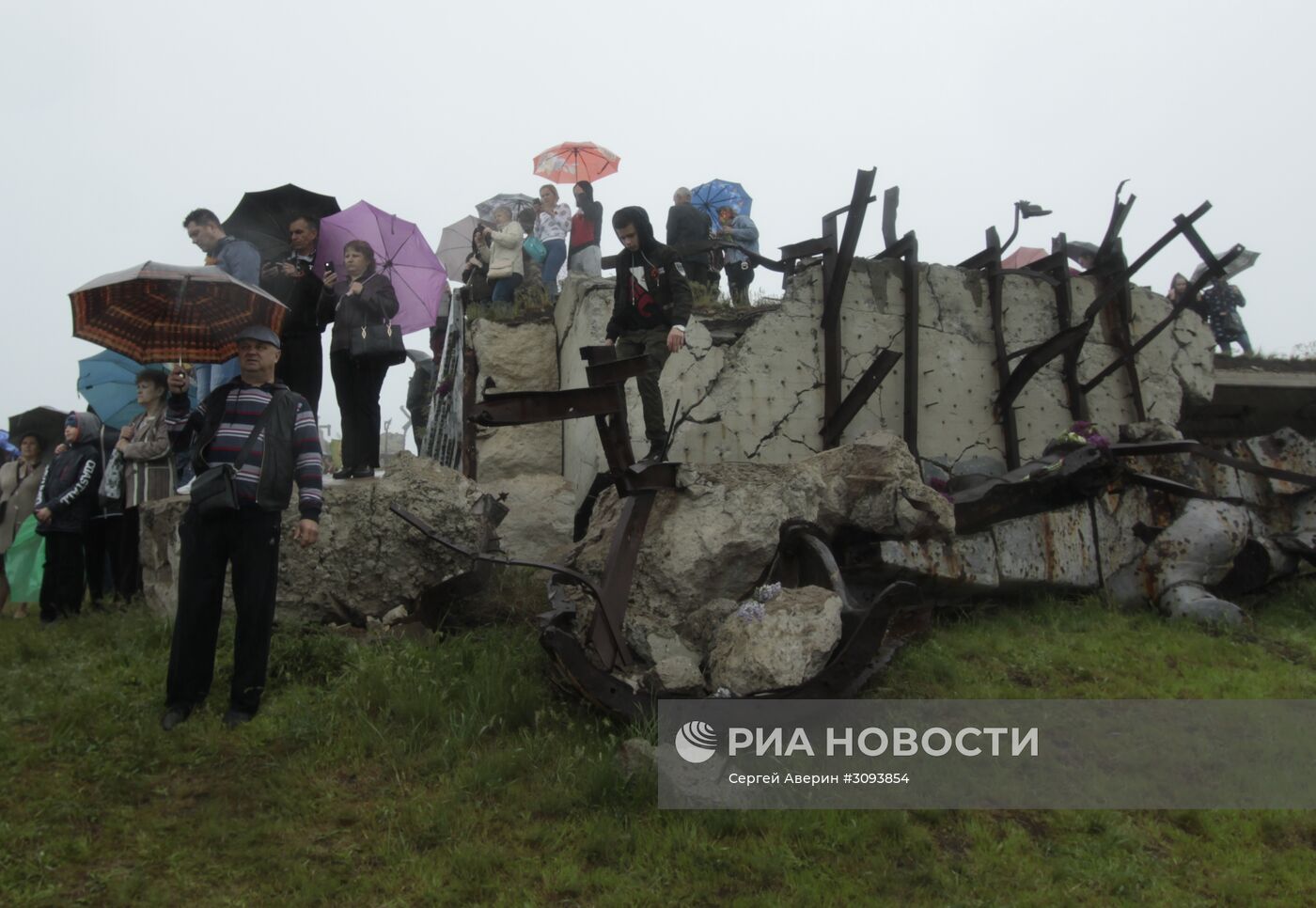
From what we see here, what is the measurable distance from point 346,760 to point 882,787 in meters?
2.32

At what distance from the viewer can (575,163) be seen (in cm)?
1110

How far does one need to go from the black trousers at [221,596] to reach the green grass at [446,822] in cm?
17

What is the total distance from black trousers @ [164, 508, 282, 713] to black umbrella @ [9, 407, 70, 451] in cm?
428

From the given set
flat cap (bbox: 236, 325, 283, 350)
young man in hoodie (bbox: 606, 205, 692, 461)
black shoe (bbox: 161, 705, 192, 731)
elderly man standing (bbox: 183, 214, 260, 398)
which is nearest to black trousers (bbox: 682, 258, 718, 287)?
young man in hoodie (bbox: 606, 205, 692, 461)

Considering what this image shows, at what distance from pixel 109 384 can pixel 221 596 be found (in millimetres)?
4074

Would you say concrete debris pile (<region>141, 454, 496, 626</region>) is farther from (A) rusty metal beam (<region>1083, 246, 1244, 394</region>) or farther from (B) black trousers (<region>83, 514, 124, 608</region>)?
(A) rusty metal beam (<region>1083, 246, 1244, 394</region>)

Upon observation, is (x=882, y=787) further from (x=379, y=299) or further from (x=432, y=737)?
(x=379, y=299)

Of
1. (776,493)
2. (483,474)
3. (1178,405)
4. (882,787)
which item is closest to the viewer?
(882,787)

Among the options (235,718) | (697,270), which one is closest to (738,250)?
(697,270)

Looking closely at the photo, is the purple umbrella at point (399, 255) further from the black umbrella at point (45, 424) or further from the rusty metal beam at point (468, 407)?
the black umbrella at point (45, 424)

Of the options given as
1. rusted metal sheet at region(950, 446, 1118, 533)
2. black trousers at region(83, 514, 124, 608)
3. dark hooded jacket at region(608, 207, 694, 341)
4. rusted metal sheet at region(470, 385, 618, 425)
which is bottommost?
black trousers at region(83, 514, 124, 608)

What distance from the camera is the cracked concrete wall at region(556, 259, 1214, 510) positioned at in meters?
7.22

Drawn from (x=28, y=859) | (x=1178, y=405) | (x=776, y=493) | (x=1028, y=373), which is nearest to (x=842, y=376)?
(x=1028, y=373)

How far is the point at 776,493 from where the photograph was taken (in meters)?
5.59
